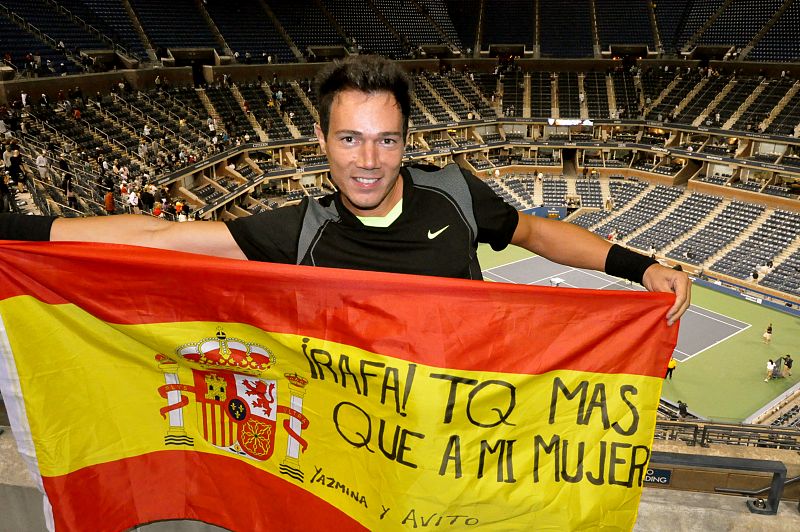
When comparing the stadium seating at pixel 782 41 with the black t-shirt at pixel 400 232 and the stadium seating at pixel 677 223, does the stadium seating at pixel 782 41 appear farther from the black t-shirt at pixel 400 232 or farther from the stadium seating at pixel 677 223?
the black t-shirt at pixel 400 232

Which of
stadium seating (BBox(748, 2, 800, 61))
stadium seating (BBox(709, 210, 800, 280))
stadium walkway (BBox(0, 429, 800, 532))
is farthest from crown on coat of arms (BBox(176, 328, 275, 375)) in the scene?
stadium seating (BBox(748, 2, 800, 61))

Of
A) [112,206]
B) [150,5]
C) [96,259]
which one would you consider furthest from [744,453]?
[150,5]

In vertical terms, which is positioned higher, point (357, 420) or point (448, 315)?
point (448, 315)

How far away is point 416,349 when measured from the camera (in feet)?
9.92

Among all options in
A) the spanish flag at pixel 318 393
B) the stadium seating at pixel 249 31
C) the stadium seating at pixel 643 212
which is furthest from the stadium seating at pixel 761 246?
the stadium seating at pixel 249 31

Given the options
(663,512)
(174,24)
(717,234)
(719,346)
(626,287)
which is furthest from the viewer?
(174,24)

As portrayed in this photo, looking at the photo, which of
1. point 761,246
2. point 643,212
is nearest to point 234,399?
point 761,246

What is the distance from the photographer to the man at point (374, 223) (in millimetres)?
2873

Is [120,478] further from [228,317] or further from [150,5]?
[150,5]

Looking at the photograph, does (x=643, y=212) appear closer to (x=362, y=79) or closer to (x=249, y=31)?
(x=249, y=31)

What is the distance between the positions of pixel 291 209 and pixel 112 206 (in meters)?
18.3

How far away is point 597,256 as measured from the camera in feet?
10.9

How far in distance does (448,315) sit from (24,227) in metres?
2.46

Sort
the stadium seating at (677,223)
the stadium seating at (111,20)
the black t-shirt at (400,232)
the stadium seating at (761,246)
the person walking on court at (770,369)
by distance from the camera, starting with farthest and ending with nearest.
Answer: the stadium seating at (111,20) < the stadium seating at (677,223) < the stadium seating at (761,246) < the person walking on court at (770,369) < the black t-shirt at (400,232)
